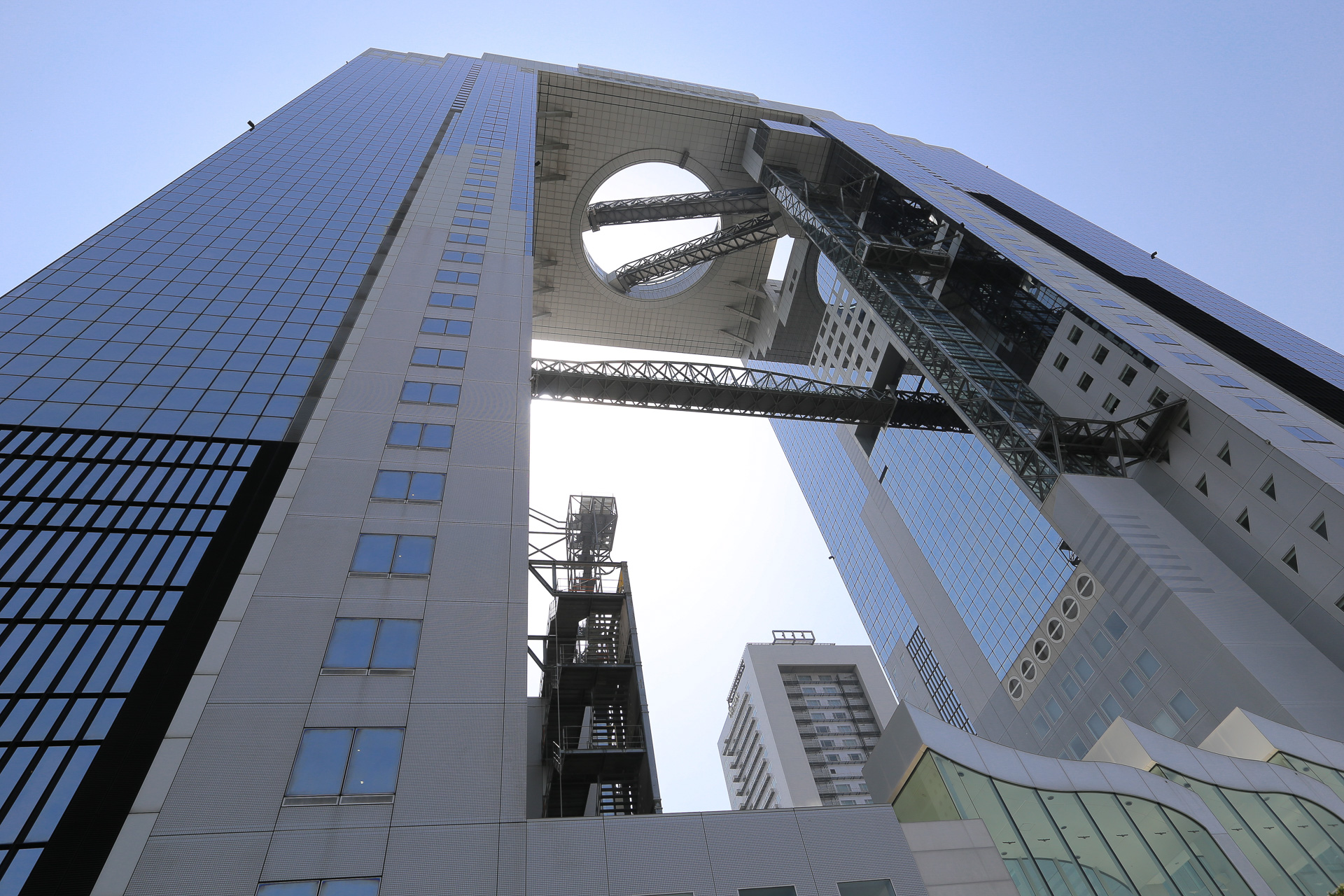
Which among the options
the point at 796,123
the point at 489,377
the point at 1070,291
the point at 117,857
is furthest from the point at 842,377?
the point at 117,857

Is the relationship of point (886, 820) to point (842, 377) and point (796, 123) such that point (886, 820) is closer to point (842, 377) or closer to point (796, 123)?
point (842, 377)

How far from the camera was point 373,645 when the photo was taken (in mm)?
17656

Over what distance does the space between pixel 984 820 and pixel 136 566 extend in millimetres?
21163

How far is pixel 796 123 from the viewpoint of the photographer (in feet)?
248

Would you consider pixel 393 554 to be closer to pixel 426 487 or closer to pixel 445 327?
pixel 426 487

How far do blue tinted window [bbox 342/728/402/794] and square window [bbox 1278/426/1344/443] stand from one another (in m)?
34.5

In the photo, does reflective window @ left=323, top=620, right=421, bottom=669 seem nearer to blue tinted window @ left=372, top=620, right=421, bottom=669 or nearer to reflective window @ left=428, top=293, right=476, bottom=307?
blue tinted window @ left=372, top=620, right=421, bottom=669

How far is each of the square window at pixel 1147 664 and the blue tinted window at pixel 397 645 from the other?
37.9 m

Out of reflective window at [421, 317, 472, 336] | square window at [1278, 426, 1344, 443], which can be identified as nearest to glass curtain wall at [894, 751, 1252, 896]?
square window at [1278, 426, 1344, 443]

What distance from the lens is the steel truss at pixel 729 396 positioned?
51469 mm

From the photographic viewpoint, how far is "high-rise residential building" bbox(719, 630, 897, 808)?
112 m

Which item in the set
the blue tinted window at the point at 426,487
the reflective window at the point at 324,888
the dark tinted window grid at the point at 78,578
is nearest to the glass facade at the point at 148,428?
the dark tinted window grid at the point at 78,578

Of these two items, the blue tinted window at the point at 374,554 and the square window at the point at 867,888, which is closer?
the square window at the point at 867,888

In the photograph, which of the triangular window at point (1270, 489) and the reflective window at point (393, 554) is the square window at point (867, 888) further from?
the triangular window at point (1270, 489)
